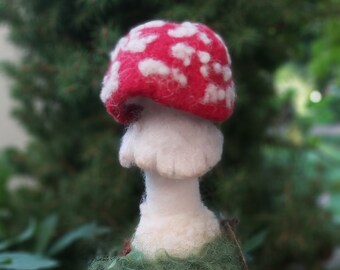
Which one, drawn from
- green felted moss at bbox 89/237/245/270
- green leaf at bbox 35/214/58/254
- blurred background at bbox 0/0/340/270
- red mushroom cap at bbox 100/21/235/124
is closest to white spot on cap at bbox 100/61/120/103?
red mushroom cap at bbox 100/21/235/124

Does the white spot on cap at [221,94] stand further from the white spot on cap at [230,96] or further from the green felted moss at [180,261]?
the green felted moss at [180,261]

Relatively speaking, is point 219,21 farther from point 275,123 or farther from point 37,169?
point 37,169

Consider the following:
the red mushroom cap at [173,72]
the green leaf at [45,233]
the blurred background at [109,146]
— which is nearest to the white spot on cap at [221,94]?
the red mushroom cap at [173,72]

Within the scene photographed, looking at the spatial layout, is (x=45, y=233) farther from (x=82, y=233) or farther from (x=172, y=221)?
(x=172, y=221)

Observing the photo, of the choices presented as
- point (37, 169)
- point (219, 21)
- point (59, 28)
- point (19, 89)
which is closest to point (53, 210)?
point (37, 169)

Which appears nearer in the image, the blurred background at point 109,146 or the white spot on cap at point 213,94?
the white spot on cap at point 213,94

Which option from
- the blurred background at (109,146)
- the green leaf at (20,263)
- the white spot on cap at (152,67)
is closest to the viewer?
the white spot on cap at (152,67)

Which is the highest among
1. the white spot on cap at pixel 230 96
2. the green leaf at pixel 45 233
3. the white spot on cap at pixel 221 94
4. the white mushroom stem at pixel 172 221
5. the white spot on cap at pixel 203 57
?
the white spot on cap at pixel 203 57
